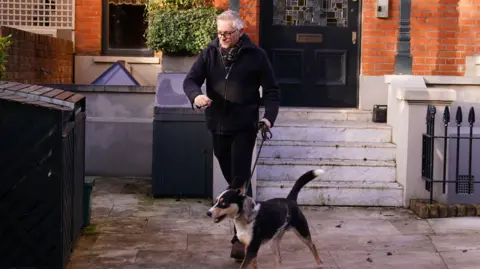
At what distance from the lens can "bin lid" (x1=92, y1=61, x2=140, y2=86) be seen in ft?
38.4

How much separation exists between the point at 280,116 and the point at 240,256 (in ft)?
13.8

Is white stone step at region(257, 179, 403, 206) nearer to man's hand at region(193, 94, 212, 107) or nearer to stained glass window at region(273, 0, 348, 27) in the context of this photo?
man's hand at region(193, 94, 212, 107)

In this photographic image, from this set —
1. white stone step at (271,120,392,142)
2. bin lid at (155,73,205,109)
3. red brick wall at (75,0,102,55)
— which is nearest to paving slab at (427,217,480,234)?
white stone step at (271,120,392,142)

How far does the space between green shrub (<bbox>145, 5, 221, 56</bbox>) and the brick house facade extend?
0.71m

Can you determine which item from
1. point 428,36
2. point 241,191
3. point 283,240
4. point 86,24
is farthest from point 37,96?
point 428,36

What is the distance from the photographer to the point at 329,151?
9.93 m

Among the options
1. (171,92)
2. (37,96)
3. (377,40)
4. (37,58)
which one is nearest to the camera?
(37,96)

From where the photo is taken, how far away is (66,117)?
636cm

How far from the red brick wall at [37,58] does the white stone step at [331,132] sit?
128 inches

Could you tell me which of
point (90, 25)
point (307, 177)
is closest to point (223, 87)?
point (307, 177)

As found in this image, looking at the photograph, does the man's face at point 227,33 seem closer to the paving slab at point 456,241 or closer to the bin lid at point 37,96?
the bin lid at point 37,96

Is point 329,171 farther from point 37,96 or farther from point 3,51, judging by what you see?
point 37,96

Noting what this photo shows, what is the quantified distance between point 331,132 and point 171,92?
1.99m

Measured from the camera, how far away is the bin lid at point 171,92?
380 inches
